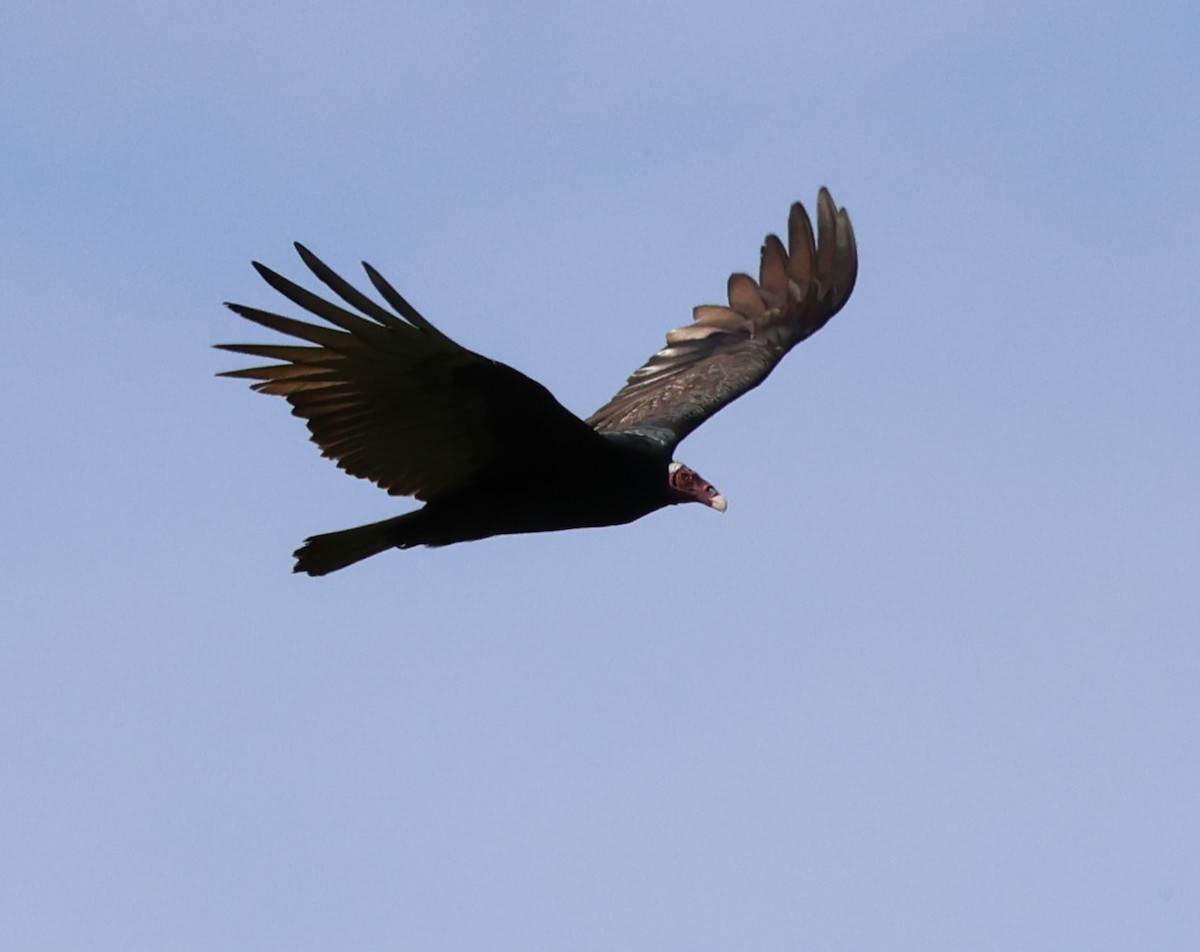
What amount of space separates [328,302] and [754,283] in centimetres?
514

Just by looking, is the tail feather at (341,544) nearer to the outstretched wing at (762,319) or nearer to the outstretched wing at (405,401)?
the outstretched wing at (405,401)

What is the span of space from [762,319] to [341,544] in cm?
425

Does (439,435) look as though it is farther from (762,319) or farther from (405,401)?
(762,319)

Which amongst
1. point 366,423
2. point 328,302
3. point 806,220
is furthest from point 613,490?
point 806,220

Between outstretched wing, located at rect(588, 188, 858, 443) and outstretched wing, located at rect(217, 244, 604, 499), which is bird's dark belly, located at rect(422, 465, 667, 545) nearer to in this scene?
outstretched wing, located at rect(217, 244, 604, 499)

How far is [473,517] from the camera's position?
1080cm

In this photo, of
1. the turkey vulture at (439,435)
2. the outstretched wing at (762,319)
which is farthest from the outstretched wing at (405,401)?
the outstretched wing at (762,319)

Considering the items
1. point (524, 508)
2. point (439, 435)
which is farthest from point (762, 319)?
point (439, 435)

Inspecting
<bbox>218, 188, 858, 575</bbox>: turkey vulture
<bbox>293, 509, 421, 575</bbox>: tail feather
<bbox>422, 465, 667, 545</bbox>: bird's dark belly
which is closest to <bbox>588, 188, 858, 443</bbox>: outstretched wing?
<bbox>218, 188, 858, 575</bbox>: turkey vulture

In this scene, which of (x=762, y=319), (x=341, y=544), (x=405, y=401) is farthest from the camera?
(x=762, y=319)

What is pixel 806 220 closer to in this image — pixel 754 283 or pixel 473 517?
pixel 754 283

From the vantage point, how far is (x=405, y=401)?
10188 mm

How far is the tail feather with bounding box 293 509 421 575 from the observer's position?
10.8 meters

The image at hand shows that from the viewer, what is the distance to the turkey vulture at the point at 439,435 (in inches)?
384
